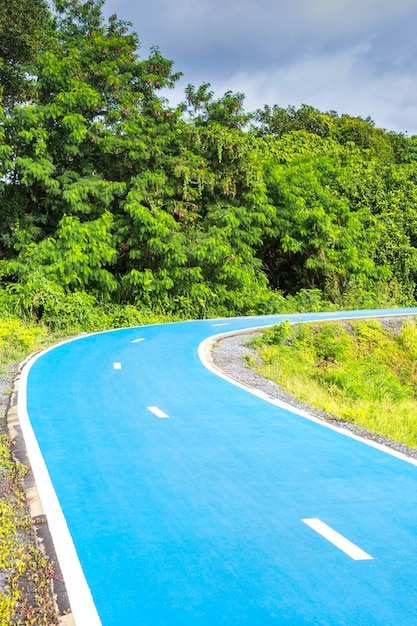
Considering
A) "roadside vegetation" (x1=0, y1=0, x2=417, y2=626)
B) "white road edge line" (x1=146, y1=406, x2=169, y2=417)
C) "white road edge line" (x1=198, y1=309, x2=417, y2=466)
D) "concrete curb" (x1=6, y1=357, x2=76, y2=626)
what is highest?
"roadside vegetation" (x1=0, y1=0, x2=417, y2=626)

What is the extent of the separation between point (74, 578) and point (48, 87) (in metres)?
26.4

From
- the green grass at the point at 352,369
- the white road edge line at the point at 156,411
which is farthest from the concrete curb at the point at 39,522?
the green grass at the point at 352,369

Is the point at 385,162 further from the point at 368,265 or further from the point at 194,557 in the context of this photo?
the point at 194,557

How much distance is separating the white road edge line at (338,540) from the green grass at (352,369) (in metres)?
5.41

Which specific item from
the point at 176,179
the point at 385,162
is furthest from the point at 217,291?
the point at 385,162

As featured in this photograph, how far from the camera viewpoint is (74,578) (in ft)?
16.0

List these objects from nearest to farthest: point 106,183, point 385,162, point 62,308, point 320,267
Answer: point 62,308, point 106,183, point 320,267, point 385,162

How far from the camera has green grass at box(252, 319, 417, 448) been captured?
13164 millimetres

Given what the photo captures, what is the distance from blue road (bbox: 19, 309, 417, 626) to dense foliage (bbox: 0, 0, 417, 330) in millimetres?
15243

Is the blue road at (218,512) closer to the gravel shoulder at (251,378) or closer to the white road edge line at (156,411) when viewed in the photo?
the white road edge line at (156,411)

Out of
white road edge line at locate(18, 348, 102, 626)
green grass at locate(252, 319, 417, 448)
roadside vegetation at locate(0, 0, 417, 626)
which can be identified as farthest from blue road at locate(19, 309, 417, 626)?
roadside vegetation at locate(0, 0, 417, 626)

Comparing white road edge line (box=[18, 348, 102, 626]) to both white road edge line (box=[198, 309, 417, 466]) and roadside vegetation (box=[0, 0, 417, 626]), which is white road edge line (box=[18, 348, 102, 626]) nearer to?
white road edge line (box=[198, 309, 417, 466])

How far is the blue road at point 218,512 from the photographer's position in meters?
4.46

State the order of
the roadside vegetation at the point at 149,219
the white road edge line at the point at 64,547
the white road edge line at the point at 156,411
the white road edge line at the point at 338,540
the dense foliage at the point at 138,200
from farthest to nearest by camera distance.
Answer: the dense foliage at the point at 138,200
the roadside vegetation at the point at 149,219
the white road edge line at the point at 156,411
the white road edge line at the point at 338,540
the white road edge line at the point at 64,547
